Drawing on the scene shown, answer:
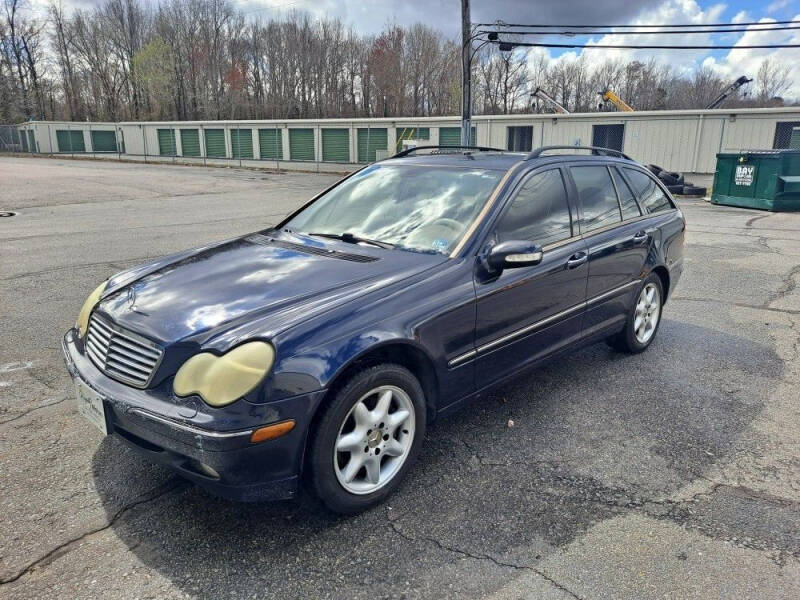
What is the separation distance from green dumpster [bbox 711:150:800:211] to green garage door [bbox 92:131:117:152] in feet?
136

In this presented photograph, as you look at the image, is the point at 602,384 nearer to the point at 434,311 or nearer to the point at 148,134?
the point at 434,311

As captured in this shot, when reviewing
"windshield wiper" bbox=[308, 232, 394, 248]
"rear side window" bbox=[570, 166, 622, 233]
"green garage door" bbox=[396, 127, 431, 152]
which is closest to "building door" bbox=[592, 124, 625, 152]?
"green garage door" bbox=[396, 127, 431, 152]

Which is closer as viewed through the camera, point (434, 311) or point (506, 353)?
point (434, 311)

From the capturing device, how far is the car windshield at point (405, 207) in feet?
11.1

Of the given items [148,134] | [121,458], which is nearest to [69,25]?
[148,134]

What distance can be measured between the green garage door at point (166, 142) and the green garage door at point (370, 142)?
15.3m

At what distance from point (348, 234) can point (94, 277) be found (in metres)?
4.78

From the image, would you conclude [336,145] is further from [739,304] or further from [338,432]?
[338,432]

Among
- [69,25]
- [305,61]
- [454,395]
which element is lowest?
[454,395]

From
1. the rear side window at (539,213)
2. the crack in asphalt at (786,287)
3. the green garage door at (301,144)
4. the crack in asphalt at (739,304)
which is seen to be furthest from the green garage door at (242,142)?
the rear side window at (539,213)

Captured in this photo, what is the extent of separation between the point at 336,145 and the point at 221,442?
30280 mm

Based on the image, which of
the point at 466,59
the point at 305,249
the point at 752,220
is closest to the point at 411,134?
the point at 466,59

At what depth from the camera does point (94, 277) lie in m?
7.01

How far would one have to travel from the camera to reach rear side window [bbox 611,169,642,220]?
4535mm
